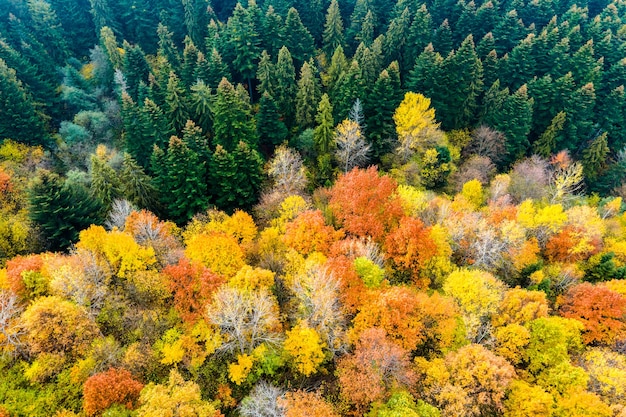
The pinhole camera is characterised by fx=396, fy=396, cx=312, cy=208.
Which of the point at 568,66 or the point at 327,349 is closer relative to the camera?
the point at 327,349

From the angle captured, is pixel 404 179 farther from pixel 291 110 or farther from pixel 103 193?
pixel 103 193

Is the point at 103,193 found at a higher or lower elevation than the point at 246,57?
lower

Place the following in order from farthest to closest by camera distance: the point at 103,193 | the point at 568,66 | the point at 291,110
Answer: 1. the point at 568,66
2. the point at 291,110
3. the point at 103,193

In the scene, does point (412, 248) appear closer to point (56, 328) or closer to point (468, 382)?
point (468, 382)

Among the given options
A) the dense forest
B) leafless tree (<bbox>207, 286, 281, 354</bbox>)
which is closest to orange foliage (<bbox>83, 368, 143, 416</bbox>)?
the dense forest

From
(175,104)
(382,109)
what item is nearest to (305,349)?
(382,109)

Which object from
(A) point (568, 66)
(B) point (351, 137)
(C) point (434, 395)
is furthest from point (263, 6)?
(C) point (434, 395)
